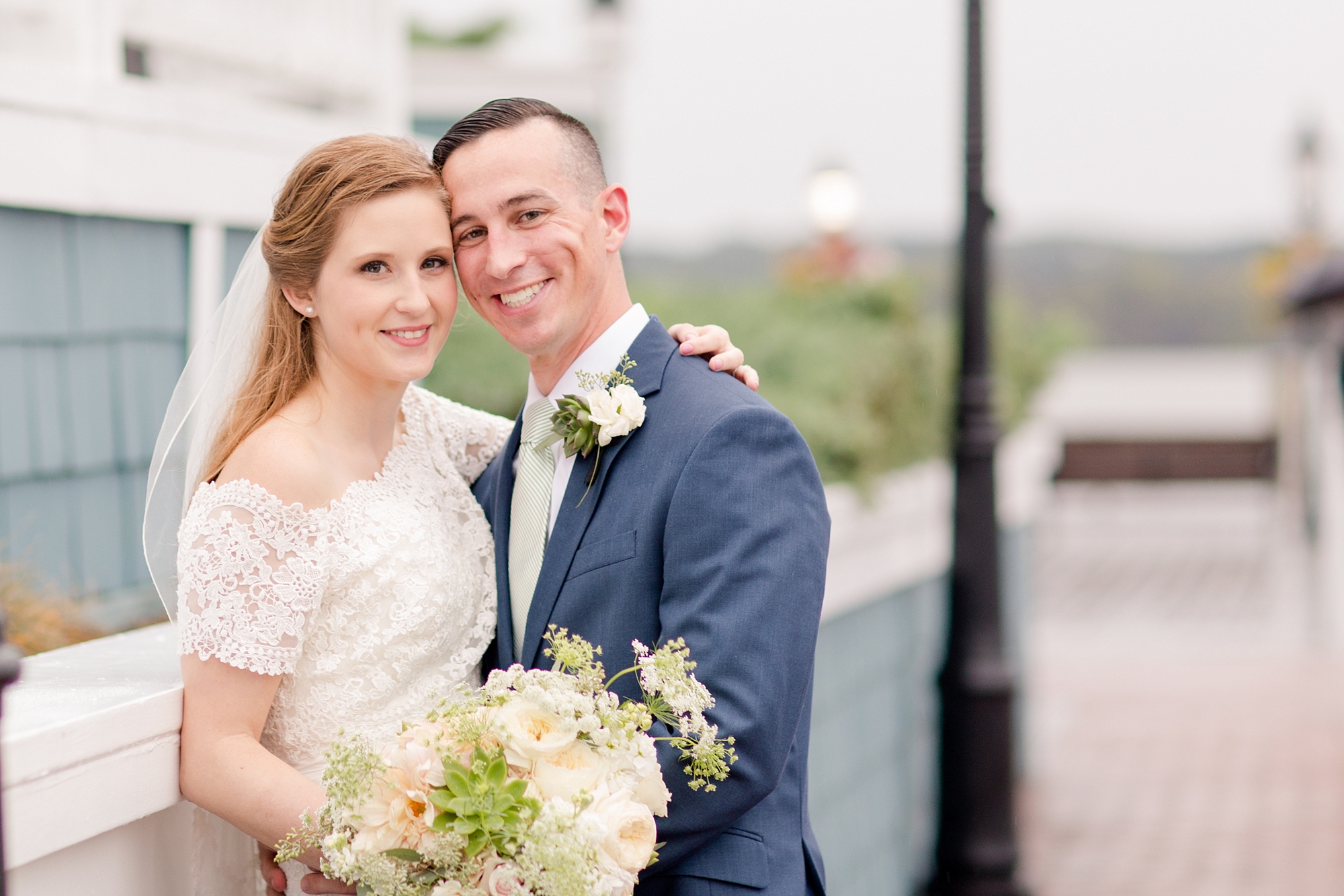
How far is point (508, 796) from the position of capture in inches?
64.1

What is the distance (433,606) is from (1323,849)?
6857 millimetres

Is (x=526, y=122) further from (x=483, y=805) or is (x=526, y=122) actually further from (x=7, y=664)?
(x=7, y=664)

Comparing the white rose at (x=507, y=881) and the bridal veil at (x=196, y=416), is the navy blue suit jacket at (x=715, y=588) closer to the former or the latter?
the white rose at (x=507, y=881)

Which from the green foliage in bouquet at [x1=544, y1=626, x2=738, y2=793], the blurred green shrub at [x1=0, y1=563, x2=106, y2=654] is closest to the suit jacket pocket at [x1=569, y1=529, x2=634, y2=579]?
the green foliage in bouquet at [x1=544, y1=626, x2=738, y2=793]

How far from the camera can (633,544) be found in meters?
2.29

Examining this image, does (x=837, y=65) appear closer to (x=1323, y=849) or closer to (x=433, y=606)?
(x=1323, y=849)

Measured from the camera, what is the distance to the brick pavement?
23.5ft

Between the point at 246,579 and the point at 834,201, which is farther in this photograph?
the point at 834,201

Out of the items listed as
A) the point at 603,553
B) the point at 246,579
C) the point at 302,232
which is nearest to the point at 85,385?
the point at 302,232

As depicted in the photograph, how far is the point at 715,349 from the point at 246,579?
1.11 metres

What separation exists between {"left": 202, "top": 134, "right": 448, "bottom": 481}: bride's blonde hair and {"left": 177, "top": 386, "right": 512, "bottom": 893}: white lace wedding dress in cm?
22

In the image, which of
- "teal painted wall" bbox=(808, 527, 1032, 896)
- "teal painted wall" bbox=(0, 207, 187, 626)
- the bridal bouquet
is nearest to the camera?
the bridal bouquet

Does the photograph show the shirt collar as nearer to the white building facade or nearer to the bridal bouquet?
the bridal bouquet

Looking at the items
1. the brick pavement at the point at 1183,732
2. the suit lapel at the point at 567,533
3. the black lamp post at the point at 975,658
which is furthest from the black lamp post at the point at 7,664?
the brick pavement at the point at 1183,732
